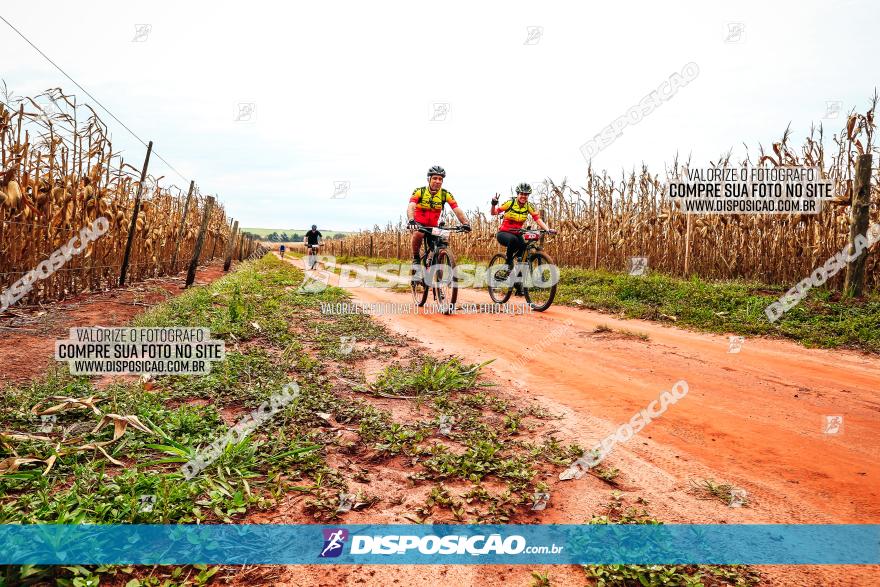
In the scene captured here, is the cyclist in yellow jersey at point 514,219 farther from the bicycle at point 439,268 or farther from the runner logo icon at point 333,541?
the runner logo icon at point 333,541

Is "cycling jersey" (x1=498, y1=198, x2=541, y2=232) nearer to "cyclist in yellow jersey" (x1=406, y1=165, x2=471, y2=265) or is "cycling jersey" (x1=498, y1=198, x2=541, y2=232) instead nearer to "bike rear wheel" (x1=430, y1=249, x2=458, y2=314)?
"cyclist in yellow jersey" (x1=406, y1=165, x2=471, y2=265)

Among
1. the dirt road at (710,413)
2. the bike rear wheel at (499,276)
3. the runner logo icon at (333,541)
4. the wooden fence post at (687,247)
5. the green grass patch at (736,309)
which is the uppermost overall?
the wooden fence post at (687,247)

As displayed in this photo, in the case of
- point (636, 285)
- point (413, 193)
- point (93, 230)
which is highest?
point (413, 193)

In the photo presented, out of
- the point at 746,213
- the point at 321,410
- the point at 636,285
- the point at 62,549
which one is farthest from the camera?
the point at 746,213

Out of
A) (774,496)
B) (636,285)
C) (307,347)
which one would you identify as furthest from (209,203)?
(774,496)

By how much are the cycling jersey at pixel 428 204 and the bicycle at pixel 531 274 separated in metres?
1.72

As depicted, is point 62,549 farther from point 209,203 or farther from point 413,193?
point 209,203

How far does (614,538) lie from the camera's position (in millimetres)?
2215

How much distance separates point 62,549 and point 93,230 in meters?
9.28

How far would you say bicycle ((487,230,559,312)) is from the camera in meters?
9.57

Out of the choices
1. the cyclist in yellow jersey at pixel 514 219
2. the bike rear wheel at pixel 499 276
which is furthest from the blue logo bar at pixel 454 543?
the bike rear wheel at pixel 499 276

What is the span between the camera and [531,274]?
32.9 ft

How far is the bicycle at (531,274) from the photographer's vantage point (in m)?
9.57

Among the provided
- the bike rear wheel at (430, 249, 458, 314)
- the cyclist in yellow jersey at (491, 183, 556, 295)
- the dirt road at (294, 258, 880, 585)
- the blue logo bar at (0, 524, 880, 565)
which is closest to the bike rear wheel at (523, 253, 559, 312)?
the cyclist in yellow jersey at (491, 183, 556, 295)
